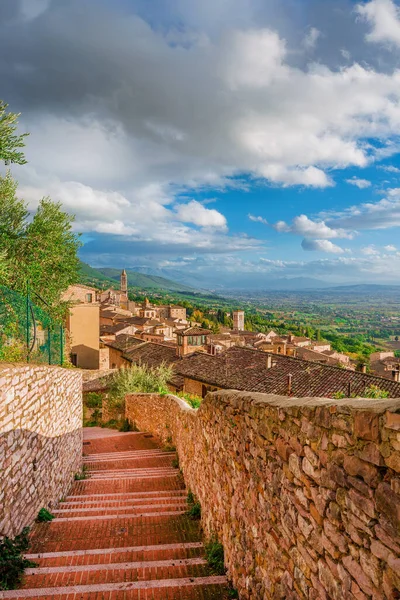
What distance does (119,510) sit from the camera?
7039 mm

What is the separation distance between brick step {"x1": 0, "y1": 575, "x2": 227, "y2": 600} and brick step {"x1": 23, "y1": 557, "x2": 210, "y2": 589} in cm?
13

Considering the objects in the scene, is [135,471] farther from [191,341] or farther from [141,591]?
[191,341]

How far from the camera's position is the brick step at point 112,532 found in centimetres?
568

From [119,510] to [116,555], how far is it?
1811 millimetres

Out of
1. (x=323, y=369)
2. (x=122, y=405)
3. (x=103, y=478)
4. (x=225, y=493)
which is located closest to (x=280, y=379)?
(x=323, y=369)

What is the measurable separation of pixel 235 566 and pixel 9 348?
16.1 feet

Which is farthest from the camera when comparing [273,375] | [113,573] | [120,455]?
[273,375]

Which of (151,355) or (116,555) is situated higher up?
(116,555)

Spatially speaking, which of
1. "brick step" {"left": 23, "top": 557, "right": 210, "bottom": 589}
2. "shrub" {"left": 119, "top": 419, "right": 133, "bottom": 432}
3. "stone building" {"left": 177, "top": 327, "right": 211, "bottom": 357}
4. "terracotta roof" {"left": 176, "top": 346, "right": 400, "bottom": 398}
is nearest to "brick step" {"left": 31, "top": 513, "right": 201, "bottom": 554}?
"brick step" {"left": 23, "top": 557, "right": 210, "bottom": 589}

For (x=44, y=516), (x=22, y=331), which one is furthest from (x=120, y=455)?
(x=22, y=331)

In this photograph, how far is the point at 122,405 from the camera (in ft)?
65.5

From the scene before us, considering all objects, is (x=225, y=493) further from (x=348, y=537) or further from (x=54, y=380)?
(x=54, y=380)

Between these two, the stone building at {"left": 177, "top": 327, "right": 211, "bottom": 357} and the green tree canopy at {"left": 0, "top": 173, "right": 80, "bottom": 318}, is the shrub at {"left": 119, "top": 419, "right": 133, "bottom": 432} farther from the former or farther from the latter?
the stone building at {"left": 177, "top": 327, "right": 211, "bottom": 357}

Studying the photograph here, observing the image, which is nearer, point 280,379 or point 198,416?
point 198,416
